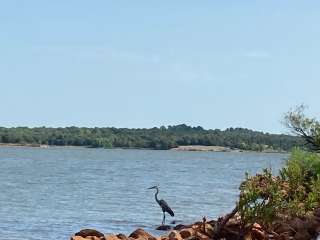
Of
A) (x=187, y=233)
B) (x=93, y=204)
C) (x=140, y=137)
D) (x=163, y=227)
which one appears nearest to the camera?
(x=187, y=233)

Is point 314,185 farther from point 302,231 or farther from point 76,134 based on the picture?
point 76,134

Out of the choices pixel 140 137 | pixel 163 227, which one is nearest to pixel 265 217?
pixel 163 227

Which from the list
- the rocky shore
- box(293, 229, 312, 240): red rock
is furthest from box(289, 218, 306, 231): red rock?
box(293, 229, 312, 240): red rock

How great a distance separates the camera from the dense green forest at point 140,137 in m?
125

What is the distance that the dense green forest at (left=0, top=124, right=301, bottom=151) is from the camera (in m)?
125

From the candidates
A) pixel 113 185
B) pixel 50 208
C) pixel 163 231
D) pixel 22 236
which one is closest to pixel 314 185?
pixel 163 231

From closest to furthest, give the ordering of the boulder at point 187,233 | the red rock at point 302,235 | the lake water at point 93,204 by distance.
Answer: the red rock at point 302,235, the boulder at point 187,233, the lake water at point 93,204

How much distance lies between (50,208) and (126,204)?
14.3ft

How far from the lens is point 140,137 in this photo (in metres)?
138

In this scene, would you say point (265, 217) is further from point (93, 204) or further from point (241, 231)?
point (93, 204)

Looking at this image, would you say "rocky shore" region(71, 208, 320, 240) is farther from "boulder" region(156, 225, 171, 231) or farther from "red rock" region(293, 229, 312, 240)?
"boulder" region(156, 225, 171, 231)

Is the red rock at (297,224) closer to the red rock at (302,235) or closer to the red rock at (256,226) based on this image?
the red rock at (302,235)

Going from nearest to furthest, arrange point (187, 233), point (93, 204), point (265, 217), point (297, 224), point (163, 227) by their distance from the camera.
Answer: point (265, 217) < point (187, 233) < point (297, 224) < point (163, 227) < point (93, 204)

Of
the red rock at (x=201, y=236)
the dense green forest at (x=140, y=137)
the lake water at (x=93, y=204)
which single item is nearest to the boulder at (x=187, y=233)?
the red rock at (x=201, y=236)
